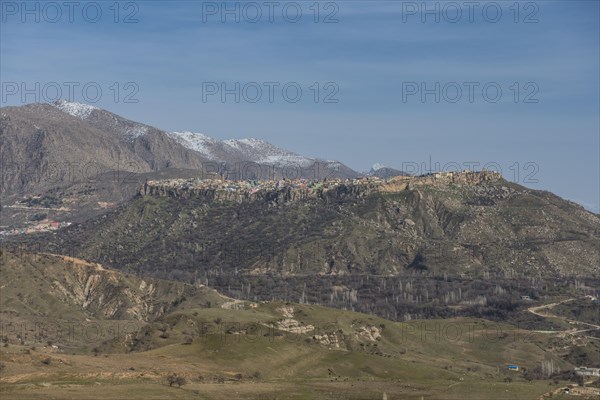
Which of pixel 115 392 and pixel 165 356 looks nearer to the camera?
pixel 115 392

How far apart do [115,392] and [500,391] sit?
65.7 metres

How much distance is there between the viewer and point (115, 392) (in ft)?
439

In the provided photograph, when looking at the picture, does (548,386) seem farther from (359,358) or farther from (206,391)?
(206,391)

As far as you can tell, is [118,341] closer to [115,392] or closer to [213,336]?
[213,336]

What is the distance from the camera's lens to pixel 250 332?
195m

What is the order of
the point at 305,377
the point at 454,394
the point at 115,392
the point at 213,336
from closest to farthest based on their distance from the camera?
the point at 115,392, the point at 454,394, the point at 305,377, the point at 213,336

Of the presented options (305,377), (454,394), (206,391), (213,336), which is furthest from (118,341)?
(454,394)

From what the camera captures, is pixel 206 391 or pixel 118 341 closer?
pixel 206 391

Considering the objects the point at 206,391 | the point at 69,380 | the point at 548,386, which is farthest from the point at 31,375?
A: the point at 548,386

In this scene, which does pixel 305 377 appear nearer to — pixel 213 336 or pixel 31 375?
pixel 213 336

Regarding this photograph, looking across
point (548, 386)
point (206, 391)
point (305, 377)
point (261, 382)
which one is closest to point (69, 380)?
point (206, 391)

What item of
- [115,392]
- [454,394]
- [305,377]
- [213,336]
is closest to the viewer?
[115,392]

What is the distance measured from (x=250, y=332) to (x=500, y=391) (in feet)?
171

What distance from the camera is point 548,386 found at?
17962 cm
